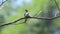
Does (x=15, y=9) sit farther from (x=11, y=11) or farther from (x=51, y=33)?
(x=51, y=33)

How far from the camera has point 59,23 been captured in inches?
330

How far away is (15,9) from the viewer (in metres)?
9.20

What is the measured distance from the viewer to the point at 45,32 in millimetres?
9141

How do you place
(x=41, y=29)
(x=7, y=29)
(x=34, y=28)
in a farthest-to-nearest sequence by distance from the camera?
1. (x=41, y=29)
2. (x=34, y=28)
3. (x=7, y=29)

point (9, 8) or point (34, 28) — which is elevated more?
point (9, 8)

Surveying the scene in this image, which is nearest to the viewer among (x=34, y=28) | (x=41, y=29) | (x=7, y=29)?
(x=7, y=29)

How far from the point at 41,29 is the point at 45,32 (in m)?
0.19

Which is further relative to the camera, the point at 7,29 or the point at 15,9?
the point at 15,9

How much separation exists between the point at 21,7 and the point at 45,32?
4.77 ft

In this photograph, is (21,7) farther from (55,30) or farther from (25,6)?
(55,30)

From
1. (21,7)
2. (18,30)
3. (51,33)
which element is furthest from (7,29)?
(51,33)

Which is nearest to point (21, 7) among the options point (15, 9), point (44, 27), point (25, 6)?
point (25, 6)

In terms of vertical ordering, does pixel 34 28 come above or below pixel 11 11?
below

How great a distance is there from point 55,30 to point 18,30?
5.75ft
